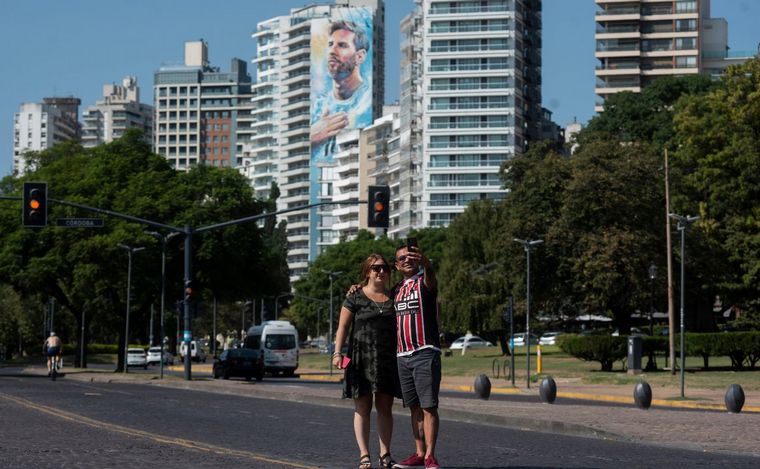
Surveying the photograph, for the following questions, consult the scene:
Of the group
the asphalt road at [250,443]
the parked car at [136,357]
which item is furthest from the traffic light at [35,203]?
the parked car at [136,357]

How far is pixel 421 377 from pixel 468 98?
153546 millimetres

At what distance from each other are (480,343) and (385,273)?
11192 centimetres

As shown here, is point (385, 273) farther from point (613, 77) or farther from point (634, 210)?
point (613, 77)

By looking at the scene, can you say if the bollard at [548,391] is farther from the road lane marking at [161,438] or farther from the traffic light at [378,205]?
the road lane marking at [161,438]

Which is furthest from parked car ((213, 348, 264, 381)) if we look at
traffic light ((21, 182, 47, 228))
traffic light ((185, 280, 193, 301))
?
traffic light ((21, 182, 47, 228))

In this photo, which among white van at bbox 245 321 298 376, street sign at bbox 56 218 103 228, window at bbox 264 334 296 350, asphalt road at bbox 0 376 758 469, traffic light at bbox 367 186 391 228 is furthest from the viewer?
window at bbox 264 334 296 350

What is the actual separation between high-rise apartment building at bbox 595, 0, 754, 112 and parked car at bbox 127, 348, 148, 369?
7355 centimetres

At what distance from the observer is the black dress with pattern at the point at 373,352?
1345cm

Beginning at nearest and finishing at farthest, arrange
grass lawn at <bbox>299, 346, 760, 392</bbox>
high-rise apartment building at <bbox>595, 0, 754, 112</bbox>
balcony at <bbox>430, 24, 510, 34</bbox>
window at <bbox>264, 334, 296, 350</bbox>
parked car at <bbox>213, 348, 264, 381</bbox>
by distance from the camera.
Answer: grass lawn at <bbox>299, 346, 760, 392</bbox> → parked car at <bbox>213, 348, 264, 381</bbox> → window at <bbox>264, 334, 296, 350</bbox> → high-rise apartment building at <bbox>595, 0, 754, 112</bbox> → balcony at <bbox>430, 24, 510, 34</bbox>

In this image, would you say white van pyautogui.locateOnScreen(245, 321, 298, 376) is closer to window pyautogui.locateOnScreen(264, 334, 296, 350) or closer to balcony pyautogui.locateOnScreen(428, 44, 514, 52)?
window pyautogui.locateOnScreen(264, 334, 296, 350)

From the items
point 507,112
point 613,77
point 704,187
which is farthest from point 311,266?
point 704,187

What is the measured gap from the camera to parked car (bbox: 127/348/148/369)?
98.0 m

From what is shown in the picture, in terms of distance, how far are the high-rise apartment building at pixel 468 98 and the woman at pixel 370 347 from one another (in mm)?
150695

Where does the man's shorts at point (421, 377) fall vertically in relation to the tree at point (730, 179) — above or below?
below
